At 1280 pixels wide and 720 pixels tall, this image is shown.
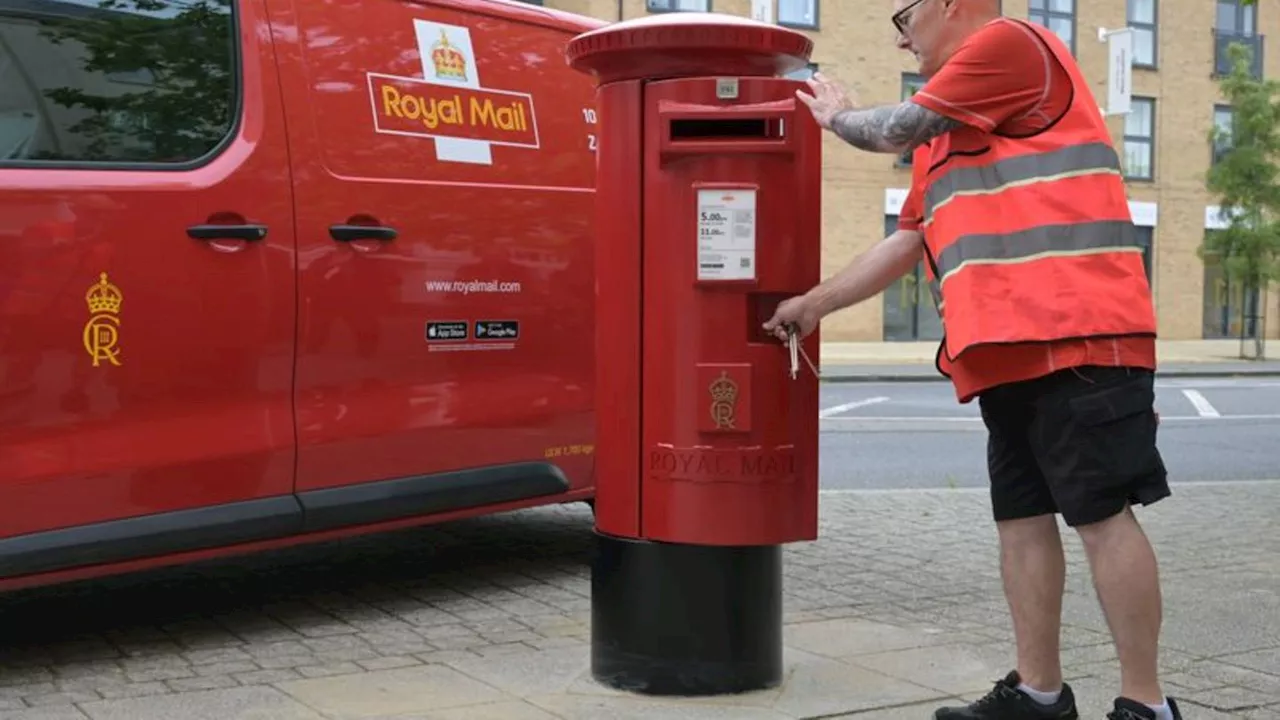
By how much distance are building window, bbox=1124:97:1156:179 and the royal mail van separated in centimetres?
3172

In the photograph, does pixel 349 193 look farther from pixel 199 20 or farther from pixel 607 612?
pixel 607 612

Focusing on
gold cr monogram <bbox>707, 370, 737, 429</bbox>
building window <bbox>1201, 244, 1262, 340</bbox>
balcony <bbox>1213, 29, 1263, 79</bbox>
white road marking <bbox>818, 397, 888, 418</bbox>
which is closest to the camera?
gold cr monogram <bbox>707, 370, 737, 429</bbox>

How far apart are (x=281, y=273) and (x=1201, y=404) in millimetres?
14541

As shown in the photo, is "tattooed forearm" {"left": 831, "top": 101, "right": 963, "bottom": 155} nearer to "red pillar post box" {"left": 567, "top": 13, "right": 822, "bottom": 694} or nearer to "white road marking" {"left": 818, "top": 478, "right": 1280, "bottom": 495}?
"red pillar post box" {"left": 567, "top": 13, "right": 822, "bottom": 694}

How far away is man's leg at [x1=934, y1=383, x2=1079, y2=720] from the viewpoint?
3521 millimetres

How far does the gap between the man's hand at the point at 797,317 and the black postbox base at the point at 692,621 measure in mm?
600

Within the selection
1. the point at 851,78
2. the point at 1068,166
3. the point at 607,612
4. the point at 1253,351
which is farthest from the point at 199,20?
the point at 1253,351

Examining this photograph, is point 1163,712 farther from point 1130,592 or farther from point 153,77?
point 153,77

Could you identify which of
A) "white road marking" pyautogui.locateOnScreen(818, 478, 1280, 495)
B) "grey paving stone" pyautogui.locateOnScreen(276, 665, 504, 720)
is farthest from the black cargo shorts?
"white road marking" pyautogui.locateOnScreen(818, 478, 1280, 495)

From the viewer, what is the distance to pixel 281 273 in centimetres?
445

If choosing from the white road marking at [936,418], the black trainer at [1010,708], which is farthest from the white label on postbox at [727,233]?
the white road marking at [936,418]

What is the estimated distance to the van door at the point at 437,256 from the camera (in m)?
4.62

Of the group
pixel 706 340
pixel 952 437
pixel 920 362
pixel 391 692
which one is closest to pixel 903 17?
pixel 706 340

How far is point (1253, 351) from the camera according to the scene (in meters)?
31.0
